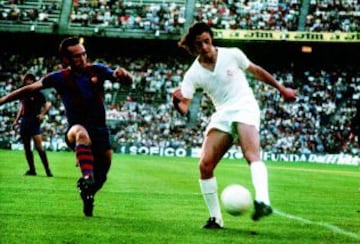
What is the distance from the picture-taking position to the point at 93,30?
4909 centimetres

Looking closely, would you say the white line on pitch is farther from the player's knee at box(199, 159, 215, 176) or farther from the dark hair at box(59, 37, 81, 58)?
the dark hair at box(59, 37, 81, 58)

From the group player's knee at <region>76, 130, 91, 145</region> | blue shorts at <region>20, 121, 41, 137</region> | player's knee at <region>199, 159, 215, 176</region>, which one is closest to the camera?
player's knee at <region>199, 159, 215, 176</region>

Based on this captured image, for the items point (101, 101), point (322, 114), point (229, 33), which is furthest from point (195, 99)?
point (101, 101)

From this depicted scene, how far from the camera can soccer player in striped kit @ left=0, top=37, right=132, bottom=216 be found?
917 centimetres

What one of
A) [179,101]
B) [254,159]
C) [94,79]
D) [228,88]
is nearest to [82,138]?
[94,79]

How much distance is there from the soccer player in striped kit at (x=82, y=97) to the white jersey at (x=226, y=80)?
110 cm

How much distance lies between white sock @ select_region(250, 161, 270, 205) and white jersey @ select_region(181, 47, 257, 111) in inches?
30.0

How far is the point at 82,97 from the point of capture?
9.51 m

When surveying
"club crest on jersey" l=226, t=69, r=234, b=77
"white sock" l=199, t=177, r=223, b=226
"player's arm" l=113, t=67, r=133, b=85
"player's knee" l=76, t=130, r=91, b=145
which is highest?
"club crest on jersey" l=226, t=69, r=234, b=77

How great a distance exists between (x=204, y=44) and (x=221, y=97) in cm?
69

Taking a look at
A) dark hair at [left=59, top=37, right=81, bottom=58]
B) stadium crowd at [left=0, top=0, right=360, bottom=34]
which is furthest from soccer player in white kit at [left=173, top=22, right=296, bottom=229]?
stadium crowd at [left=0, top=0, right=360, bottom=34]

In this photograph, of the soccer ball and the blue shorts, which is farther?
the blue shorts

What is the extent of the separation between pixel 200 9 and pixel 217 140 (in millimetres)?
42426

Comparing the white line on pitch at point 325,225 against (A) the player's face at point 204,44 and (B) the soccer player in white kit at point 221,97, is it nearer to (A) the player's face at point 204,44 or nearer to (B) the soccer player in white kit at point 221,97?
(B) the soccer player in white kit at point 221,97
